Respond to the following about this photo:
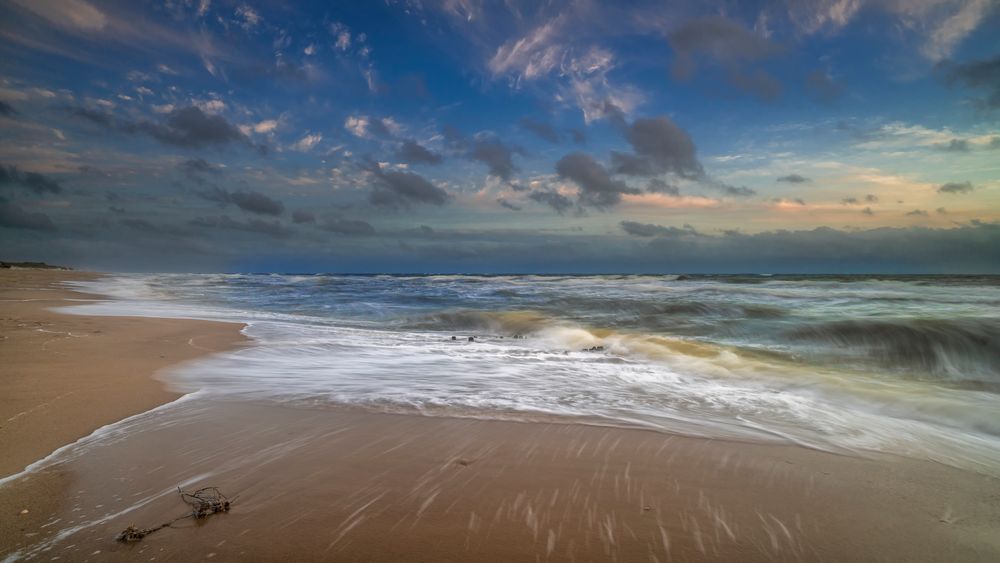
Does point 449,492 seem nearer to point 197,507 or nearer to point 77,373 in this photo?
point 197,507

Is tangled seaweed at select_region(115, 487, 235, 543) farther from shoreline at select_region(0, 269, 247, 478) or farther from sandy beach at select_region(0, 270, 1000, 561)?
shoreline at select_region(0, 269, 247, 478)

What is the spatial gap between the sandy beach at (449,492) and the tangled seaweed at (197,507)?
4cm

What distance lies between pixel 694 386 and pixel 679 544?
3.89 metres

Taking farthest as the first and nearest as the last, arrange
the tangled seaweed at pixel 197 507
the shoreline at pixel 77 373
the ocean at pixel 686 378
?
the ocean at pixel 686 378 < the shoreline at pixel 77 373 < the tangled seaweed at pixel 197 507

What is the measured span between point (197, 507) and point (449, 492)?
1.19 m

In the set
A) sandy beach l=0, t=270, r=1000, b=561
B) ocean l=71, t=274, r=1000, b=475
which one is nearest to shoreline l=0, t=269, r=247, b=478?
sandy beach l=0, t=270, r=1000, b=561

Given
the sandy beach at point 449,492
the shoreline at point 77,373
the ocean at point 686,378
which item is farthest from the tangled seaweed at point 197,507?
the ocean at point 686,378

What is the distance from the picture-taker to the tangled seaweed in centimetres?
205

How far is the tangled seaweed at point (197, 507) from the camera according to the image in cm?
205

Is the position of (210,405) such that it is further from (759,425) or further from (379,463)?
(759,425)

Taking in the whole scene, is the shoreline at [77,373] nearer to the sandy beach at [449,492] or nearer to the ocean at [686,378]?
the sandy beach at [449,492]

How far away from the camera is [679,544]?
213 cm

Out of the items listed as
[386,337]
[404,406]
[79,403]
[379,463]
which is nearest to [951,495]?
[379,463]

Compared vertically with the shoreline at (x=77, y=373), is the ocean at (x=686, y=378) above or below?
below
